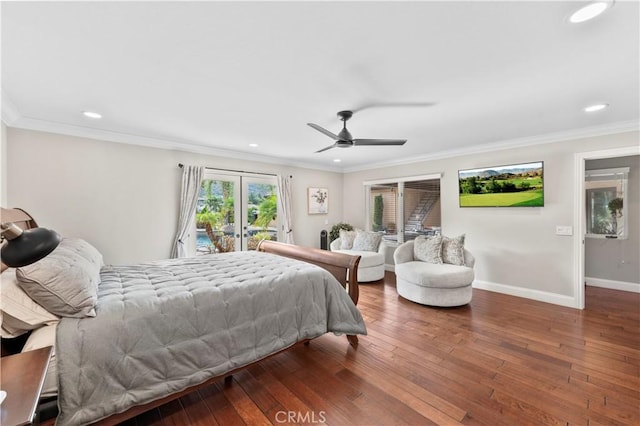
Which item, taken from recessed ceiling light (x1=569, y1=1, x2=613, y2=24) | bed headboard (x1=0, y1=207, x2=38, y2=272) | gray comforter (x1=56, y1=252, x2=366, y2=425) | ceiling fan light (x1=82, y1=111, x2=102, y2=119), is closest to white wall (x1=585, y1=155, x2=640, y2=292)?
recessed ceiling light (x1=569, y1=1, x2=613, y2=24)

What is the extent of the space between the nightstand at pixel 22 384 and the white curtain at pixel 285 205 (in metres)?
4.35

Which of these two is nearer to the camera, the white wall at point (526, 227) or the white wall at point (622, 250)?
the white wall at point (526, 227)

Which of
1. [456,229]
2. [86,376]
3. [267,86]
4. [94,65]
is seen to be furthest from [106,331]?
[456,229]

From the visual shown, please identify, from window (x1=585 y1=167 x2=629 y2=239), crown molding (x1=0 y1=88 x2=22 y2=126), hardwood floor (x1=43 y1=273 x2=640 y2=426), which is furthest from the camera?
window (x1=585 y1=167 x2=629 y2=239)

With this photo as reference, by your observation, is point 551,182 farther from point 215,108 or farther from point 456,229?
point 215,108

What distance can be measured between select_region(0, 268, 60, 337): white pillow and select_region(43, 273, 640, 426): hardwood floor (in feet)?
3.05

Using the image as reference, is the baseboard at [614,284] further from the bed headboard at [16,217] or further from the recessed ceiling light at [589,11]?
the bed headboard at [16,217]

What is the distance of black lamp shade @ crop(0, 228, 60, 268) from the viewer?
91 cm

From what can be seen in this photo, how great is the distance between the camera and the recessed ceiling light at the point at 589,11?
4.51 ft

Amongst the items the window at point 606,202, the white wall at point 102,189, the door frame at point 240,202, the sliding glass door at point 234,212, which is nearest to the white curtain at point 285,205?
the sliding glass door at point 234,212

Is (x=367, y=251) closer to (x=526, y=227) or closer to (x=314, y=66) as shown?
(x=526, y=227)

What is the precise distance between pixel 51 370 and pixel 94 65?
2.05 meters

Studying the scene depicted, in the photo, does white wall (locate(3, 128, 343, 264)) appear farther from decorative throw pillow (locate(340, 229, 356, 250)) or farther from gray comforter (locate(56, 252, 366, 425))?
decorative throw pillow (locate(340, 229, 356, 250))

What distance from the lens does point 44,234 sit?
3.24ft
